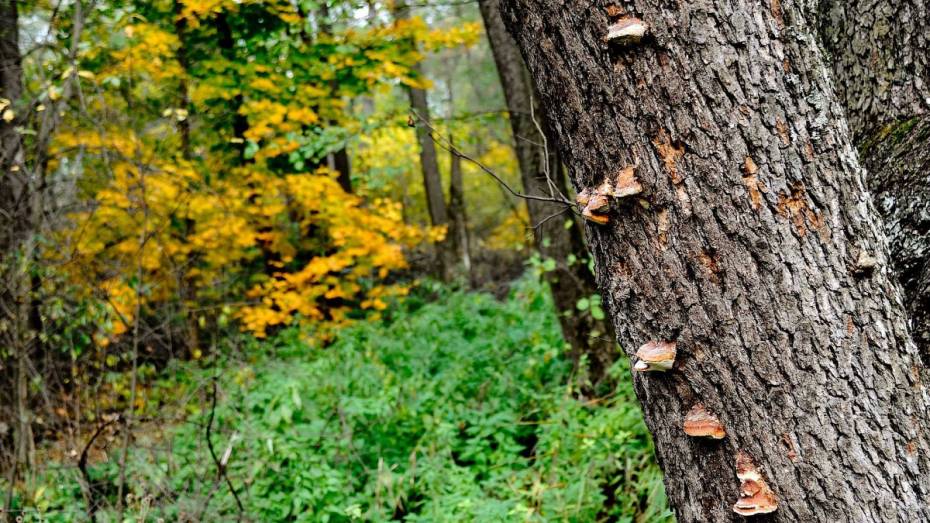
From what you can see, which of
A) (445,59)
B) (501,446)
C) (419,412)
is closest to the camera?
(501,446)

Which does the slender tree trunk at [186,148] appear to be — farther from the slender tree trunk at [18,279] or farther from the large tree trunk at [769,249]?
the large tree trunk at [769,249]

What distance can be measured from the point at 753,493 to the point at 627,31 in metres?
1.00

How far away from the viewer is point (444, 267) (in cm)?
1262

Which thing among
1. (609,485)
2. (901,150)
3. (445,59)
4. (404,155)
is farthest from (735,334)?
(445,59)

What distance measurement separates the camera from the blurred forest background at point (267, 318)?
4281 mm

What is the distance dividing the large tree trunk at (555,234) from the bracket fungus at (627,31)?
4.14 meters

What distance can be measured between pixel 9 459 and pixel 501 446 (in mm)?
3216

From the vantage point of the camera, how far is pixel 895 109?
2.26 metres

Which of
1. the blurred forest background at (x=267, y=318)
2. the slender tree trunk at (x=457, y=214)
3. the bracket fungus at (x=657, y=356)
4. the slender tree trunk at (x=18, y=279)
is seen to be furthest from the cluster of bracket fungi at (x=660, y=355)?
the slender tree trunk at (x=457, y=214)

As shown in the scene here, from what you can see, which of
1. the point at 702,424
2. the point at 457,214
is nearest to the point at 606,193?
the point at 702,424

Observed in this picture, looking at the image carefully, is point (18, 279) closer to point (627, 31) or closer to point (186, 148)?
point (627, 31)

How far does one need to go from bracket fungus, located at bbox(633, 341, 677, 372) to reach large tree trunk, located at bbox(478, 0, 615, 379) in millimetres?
4078

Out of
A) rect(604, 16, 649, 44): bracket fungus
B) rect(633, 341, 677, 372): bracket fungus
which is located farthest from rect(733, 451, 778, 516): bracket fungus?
rect(604, 16, 649, 44): bracket fungus

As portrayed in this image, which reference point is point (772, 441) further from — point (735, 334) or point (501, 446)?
point (501, 446)
